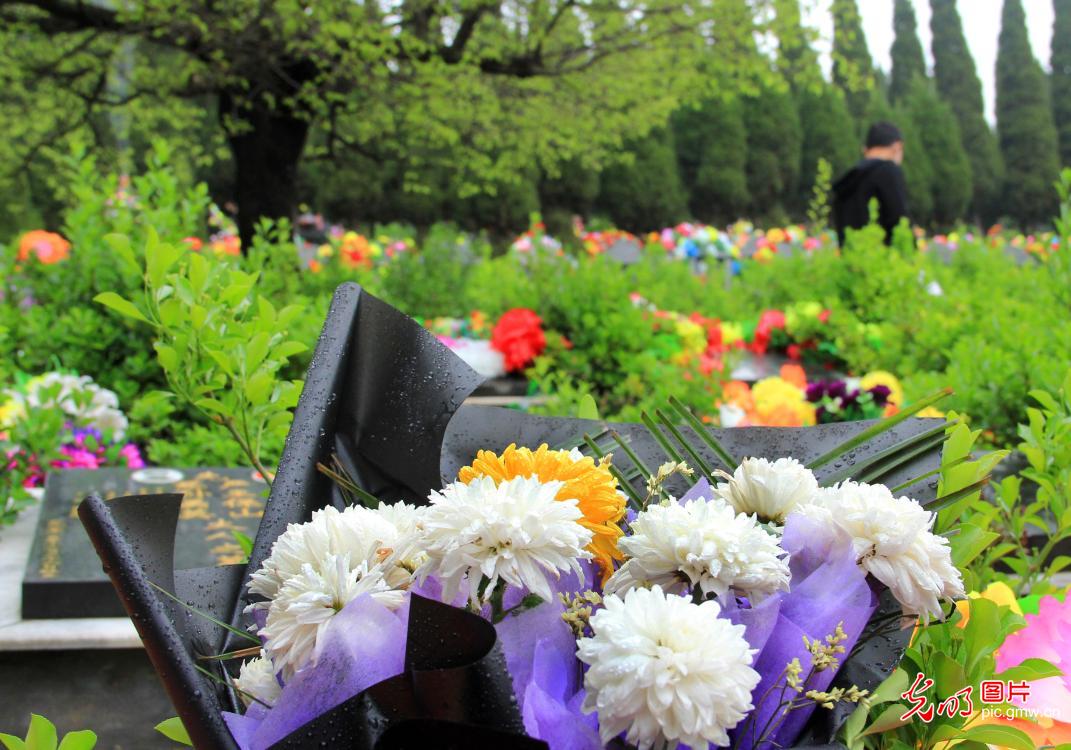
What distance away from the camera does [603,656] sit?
50 centimetres

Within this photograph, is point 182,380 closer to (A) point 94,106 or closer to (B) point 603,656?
(B) point 603,656

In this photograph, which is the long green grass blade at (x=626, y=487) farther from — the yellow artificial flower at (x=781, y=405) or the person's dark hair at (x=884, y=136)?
the person's dark hair at (x=884, y=136)

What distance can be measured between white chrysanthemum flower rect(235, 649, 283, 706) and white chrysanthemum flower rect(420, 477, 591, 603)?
0.14 m

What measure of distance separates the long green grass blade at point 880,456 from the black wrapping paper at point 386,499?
→ 2 cm

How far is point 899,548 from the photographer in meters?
0.60

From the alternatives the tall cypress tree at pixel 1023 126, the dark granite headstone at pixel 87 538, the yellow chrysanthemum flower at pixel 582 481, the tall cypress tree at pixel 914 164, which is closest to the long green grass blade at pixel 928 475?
the yellow chrysanthemum flower at pixel 582 481

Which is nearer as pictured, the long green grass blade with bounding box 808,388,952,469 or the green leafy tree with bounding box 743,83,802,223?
the long green grass blade with bounding box 808,388,952,469

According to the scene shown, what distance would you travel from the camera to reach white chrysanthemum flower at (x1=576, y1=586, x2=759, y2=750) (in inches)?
18.9

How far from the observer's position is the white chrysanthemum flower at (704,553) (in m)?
0.55

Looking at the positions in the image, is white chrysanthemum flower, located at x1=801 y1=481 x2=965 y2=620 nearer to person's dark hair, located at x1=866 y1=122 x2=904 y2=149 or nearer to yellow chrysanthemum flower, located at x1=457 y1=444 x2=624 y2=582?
yellow chrysanthemum flower, located at x1=457 y1=444 x2=624 y2=582

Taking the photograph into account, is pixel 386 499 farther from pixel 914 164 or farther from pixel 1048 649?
pixel 914 164

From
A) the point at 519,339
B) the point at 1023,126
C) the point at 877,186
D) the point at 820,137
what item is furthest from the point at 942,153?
the point at 519,339

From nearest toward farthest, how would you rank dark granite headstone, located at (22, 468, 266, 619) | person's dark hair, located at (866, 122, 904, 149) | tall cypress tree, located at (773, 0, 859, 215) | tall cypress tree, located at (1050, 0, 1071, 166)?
dark granite headstone, located at (22, 468, 266, 619) < person's dark hair, located at (866, 122, 904, 149) < tall cypress tree, located at (773, 0, 859, 215) < tall cypress tree, located at (1050, 0, 1071, 166)

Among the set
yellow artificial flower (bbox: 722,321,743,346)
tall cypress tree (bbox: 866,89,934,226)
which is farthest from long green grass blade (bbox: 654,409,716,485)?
tall cypress tree (bbox: 866,89,934,226)
